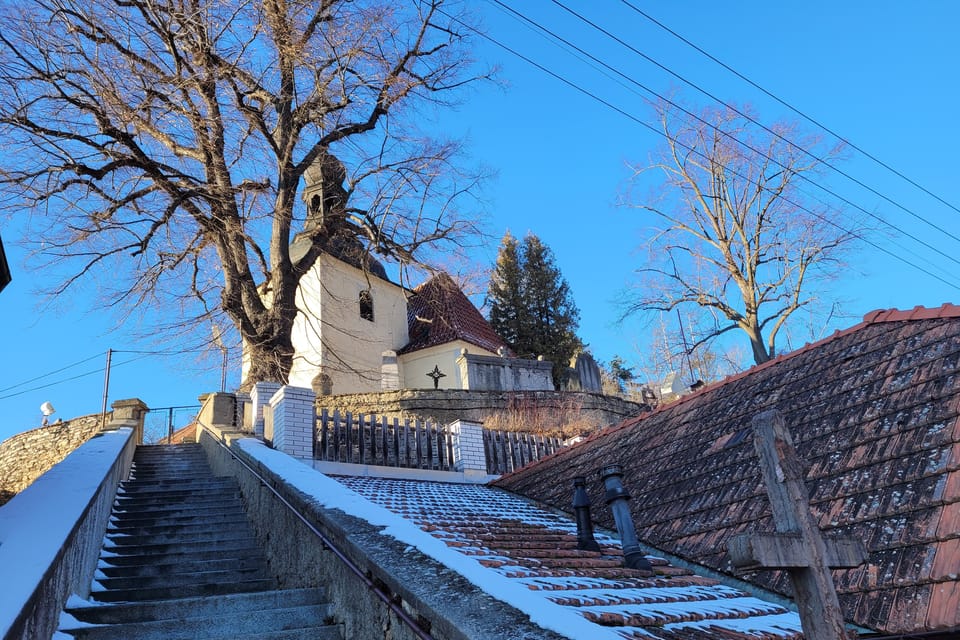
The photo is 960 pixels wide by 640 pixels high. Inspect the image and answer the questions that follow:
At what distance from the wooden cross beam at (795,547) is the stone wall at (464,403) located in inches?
748

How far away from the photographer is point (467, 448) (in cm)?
1221

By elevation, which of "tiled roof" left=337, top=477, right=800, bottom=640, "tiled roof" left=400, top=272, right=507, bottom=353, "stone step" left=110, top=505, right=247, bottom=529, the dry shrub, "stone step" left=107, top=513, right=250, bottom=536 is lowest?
"tiled roof" left=337, top=477, right=800, bottom=640

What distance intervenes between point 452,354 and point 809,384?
22.4 meters

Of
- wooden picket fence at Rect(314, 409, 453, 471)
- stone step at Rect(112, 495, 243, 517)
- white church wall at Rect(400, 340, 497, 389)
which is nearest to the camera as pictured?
stone step at Rect(112, 495, 243, 517)

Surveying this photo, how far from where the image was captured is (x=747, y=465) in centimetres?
658

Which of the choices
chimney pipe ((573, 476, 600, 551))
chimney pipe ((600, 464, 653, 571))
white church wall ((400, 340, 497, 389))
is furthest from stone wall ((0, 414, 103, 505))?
chimney pipe ((600, 464, 653, 571))

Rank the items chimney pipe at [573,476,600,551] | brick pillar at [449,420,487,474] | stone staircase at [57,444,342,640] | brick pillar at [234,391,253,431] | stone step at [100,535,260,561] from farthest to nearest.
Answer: brick pillar at [234,391,253,431] → brick pillar at [449,420,487,474] → chimney pipe at [573,476,600,551] → stone step at [100,535,260,561] → stone staircase at [57,444,342,640]

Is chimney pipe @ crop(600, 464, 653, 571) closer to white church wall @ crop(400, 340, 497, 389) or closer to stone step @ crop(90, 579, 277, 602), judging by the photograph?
stone step @ crop(90, 579, 277, 602)

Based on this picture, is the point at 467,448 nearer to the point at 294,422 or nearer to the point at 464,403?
Result: the point at 294,422

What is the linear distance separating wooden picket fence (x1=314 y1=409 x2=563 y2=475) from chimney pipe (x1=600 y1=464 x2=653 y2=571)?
555cm

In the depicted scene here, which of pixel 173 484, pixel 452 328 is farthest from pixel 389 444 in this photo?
pixel 452 328

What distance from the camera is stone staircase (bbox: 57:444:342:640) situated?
12.3ft

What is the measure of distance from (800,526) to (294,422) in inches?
348

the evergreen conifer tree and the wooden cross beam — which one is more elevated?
the evergreen conifer tree
